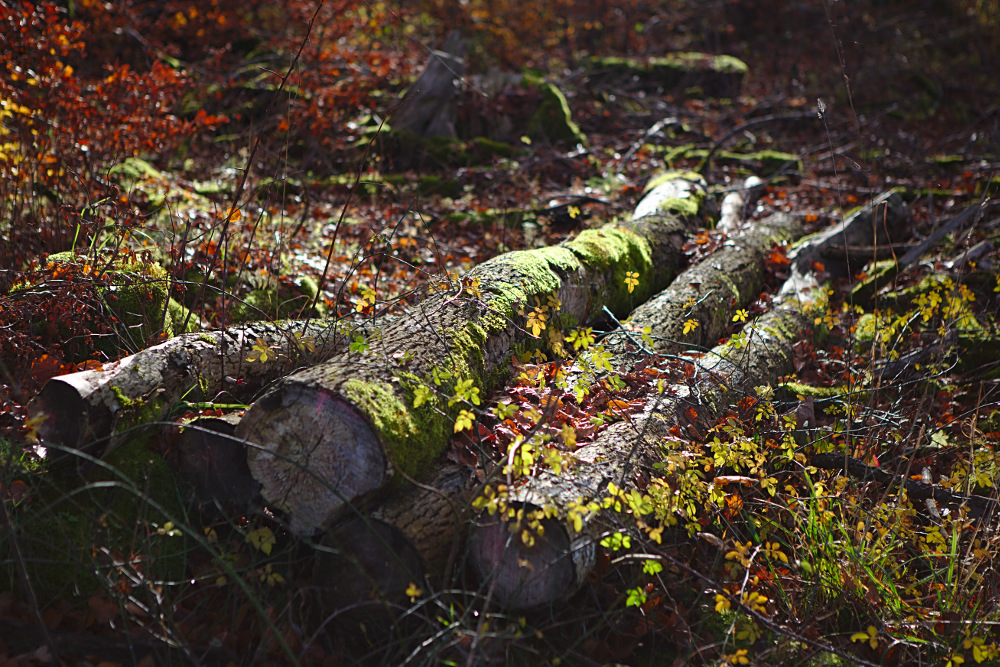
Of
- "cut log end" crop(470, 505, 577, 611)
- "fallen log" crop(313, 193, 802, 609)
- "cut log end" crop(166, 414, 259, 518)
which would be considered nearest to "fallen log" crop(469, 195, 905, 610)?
"cut log end" crop(470, 505, 577, 611)

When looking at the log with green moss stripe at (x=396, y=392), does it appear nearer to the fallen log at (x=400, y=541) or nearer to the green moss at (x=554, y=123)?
the fallen log at (x=400, y=541)

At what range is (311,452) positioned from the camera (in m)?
2.78

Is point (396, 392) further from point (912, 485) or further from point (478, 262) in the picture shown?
point (478, 262)

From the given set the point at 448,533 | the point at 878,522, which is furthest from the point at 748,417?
the point at 448,533

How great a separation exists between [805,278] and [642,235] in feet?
5.64

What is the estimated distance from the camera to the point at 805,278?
19.6 ft

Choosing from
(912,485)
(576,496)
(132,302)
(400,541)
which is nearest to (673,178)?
(912,485)

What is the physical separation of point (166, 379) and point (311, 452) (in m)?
1.00

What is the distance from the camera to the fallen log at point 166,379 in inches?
111

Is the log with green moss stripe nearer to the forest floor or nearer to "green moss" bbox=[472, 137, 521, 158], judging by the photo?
the forest floor

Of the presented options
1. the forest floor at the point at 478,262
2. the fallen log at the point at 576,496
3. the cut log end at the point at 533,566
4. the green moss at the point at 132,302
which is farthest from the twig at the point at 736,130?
the cut log end at the point at 533,566

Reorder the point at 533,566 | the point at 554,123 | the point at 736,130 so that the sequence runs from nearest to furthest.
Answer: the point at 533,566, the point at 736,130, the point at 554,123

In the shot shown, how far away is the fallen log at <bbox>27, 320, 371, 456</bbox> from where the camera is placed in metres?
2.82

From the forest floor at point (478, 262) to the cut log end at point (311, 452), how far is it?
0.21 metres
